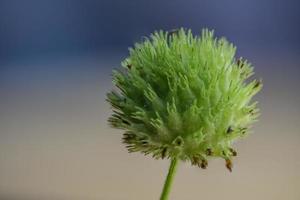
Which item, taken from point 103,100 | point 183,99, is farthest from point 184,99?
point 103,100

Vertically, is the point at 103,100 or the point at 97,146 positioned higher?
the point at 103,100

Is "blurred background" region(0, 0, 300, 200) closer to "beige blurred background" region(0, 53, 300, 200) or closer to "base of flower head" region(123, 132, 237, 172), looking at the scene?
"beige blurred background" region(0, 53, 300, 200)

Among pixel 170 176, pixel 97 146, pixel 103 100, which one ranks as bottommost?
pixel 170 176

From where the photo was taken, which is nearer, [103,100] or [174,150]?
[174,150]

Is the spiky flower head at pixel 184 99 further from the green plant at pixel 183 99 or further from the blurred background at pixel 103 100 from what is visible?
the blurred background at pixel 103 100

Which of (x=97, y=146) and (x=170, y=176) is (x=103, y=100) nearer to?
(x=97, y=146)
